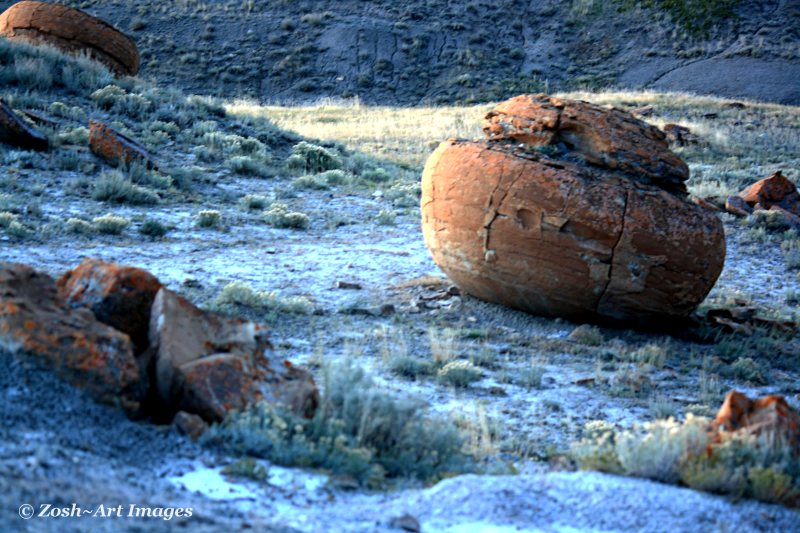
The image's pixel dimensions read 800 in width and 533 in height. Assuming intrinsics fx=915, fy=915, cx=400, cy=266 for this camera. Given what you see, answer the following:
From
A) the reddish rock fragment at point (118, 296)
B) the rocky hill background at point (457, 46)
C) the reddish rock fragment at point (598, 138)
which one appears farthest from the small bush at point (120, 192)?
the rocky hill background at point (457, 46)

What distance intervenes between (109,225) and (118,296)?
21.2 feet

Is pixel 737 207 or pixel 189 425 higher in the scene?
pixel 189 425

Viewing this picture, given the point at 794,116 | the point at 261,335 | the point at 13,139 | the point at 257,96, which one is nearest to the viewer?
the point at 261,335

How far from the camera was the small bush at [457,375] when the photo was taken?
7.51 metres

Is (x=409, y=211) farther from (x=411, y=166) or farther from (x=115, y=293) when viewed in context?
(x=115, y=293)

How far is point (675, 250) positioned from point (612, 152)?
1.16 metres

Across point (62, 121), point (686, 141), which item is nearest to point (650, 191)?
point (62, 121)

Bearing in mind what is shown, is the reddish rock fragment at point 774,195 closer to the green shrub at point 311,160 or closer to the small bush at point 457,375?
the green shrub at point 311,160

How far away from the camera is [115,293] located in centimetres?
535

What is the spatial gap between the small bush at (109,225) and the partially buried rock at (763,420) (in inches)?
335

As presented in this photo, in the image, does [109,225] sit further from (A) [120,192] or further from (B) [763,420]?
(B) [763,420]

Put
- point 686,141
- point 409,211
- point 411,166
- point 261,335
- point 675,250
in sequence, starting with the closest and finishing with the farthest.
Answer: point 261,335 → point 675,250 → point 409,211 → point 411,166 → point 686,141
